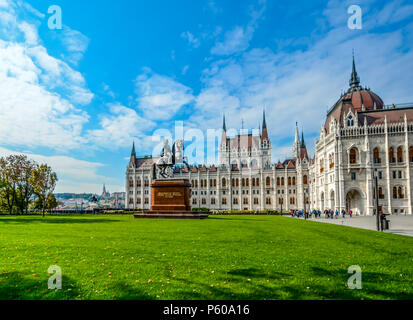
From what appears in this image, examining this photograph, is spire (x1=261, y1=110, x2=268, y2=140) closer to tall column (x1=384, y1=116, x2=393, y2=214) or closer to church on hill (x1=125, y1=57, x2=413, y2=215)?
church on hill (x1=125, y1=57, x2=413, y2=215)

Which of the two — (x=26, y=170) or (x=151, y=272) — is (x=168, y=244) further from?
(x=26, y=170)

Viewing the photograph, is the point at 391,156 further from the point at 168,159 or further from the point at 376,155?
the point at 168,159

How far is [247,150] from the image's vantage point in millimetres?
120750

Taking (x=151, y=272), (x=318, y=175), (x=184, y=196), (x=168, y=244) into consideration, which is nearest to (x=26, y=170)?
(x=184, y=196)

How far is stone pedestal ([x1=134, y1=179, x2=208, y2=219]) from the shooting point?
32.5 metres

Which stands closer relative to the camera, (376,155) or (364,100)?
(376,155)

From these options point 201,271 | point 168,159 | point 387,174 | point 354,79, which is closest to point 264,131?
point 354,79

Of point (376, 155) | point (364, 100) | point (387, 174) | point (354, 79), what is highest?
point (354, 79)

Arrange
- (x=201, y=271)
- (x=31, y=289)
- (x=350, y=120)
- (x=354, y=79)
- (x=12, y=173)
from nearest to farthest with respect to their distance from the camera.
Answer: (x=31, y=289) → (x=201, y=271) → (x=12, y=173) → (x=350, y=120) → (x=354, y=79)

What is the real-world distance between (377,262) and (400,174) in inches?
2165

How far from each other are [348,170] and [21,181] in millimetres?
65387

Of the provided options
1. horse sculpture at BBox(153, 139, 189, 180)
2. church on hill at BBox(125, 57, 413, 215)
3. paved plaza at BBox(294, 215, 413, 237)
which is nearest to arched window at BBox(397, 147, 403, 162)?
church on hill at BBox(125, 57, 413, 215)

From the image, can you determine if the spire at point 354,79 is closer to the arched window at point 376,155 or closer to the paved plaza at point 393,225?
the arched window at point 376,155

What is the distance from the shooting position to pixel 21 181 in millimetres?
54625
